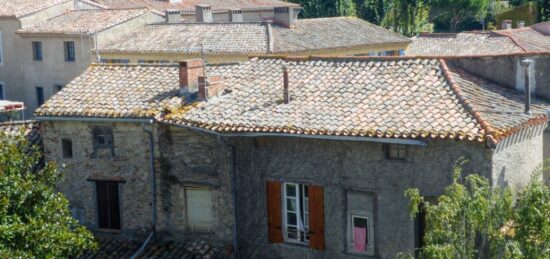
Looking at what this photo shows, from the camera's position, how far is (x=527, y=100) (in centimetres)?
1995

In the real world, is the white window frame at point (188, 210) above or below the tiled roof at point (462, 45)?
below

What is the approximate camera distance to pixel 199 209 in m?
22.5

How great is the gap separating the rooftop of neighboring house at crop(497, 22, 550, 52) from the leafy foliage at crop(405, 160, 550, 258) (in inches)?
1059

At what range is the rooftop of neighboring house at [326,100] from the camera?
62.4ft

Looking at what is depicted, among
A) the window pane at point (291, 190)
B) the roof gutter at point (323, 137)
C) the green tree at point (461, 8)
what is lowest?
the window pane at point (291, 190)

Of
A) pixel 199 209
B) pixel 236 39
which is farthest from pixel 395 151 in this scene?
pixel 236 39

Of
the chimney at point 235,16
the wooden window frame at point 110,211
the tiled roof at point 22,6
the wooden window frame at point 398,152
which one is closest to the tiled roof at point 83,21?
the tiled roof at point 22,6

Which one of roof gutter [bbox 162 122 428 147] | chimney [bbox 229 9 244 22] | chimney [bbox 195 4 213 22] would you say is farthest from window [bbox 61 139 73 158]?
chimney [bbox 229 9 244 22]

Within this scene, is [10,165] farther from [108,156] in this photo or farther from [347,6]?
[347,6]

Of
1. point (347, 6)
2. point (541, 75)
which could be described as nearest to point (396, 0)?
point (347, 6)

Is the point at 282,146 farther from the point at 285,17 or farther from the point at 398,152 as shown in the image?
the point at 285,17

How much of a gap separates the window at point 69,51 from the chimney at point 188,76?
73.1ft

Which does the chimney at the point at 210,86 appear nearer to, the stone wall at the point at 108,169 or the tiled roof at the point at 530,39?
the stone wall at the point at 108,169

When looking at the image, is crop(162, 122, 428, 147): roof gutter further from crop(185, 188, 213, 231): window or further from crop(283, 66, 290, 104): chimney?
crop(185, 188, 213, 231): window
